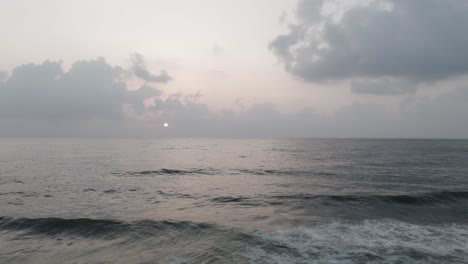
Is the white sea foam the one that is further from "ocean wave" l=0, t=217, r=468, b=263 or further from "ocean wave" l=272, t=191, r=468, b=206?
"ocean wave" l=272, t=191, r=468, b=206

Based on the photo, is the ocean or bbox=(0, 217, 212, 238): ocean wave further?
bbox=(0, 217, 212, 238): ocean wave

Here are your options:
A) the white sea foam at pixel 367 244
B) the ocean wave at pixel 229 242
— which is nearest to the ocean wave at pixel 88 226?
the ocean wave at pixel 229 242

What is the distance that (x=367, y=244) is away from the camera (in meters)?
14.8

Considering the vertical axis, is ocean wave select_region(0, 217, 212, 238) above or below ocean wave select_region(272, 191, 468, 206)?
below

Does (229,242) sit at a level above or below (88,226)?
above

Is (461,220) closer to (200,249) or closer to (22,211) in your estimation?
(200,249)

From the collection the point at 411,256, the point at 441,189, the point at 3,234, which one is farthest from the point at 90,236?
the point at 441,189

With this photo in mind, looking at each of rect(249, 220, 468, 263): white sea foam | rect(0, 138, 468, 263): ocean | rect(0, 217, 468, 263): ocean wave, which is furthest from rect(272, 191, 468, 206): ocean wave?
rect(249, 220, 468, 263): white sea foam

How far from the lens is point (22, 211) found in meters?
22.1

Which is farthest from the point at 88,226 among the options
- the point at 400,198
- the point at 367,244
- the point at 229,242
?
the point at 400,198

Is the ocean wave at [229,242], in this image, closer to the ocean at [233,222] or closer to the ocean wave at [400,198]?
the ocean at [233,222]

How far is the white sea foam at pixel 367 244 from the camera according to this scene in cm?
1306

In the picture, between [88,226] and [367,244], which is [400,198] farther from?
[88,226]

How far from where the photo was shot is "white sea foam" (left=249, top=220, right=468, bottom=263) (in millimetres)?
13062
